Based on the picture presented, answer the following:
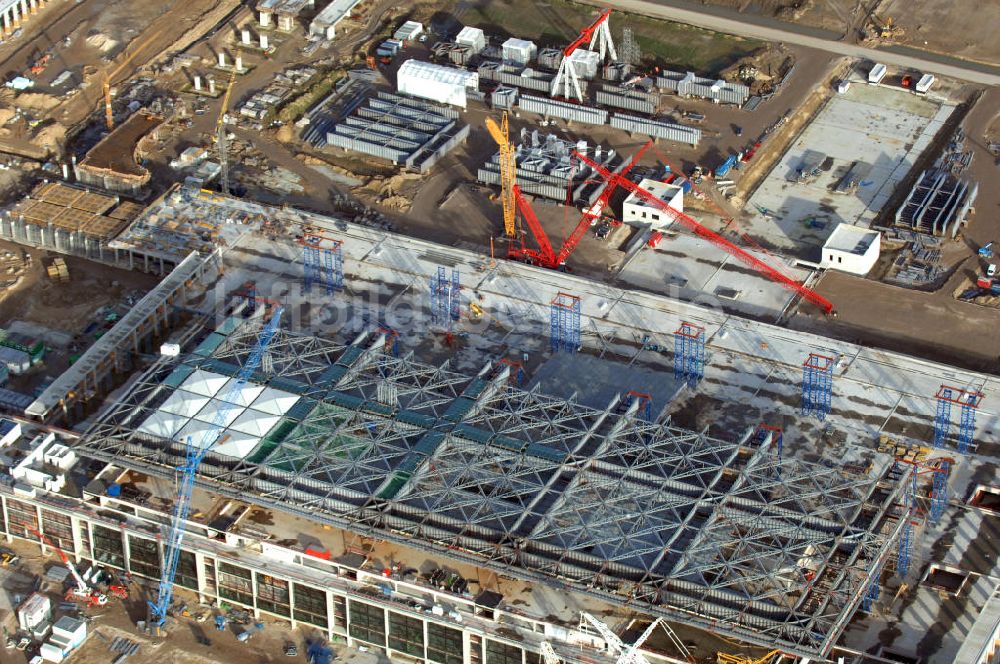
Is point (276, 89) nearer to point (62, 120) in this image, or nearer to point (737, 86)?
point (62, 120)

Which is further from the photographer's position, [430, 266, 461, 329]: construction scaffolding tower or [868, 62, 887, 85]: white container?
[868, 62, 887, 85]: white container

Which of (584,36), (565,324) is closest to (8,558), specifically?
(565,324)

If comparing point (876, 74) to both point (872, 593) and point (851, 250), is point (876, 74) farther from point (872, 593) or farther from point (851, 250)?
point (872, 593)

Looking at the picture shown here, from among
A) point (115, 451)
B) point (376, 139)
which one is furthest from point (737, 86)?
point (115, 451)

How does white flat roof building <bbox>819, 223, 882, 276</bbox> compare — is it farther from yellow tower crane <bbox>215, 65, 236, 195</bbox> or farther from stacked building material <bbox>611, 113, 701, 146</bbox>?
yellow tower crane <bbox>215, 65, 236, 195</bbox>

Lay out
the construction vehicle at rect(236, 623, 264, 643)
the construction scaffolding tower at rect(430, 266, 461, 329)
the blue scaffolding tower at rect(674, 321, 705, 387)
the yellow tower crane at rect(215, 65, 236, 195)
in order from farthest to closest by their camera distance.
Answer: the yellow tower crane at rect(215, 65, 236, 195) → the construction scaffolding tower at rect(430, 266, 461, 329) → the blue scaffolding tower at rect(674, 321, 705, 387) → the construction vehicle at rect(236, 623, 264, 643)

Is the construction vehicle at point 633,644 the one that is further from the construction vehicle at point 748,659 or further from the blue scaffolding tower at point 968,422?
the blue scaffolding tower at point 968,422

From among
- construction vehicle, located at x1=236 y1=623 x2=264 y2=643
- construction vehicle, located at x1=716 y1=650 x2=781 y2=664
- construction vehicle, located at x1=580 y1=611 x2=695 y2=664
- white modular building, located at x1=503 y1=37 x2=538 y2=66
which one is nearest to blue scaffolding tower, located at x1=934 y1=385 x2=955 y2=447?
construction vehicle, located at x1=716 y1=650 x2=781 y2=664
